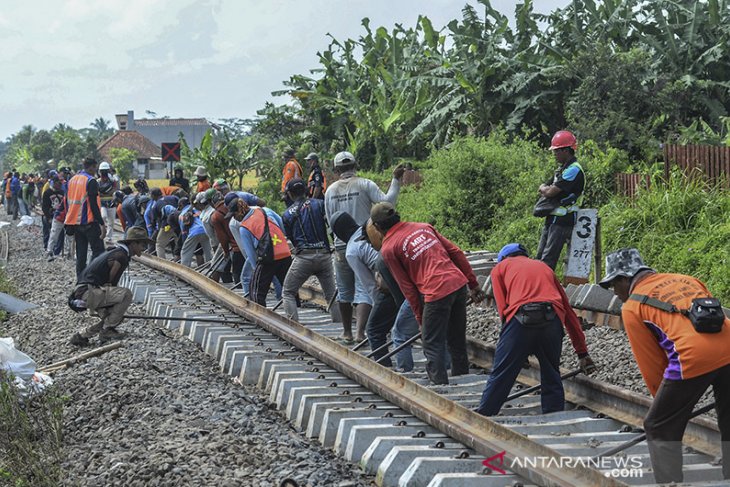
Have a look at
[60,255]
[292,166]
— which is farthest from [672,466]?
[60,255]

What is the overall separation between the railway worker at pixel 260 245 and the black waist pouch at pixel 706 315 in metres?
6.56

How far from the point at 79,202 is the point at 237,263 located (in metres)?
3.03

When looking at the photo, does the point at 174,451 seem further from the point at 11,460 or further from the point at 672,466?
the point at 672,466

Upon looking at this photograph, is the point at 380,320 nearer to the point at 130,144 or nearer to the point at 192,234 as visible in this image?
the point at 192,234

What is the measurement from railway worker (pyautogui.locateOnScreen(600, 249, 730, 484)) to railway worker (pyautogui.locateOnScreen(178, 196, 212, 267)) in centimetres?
1217

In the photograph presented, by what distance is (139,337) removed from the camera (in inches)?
438

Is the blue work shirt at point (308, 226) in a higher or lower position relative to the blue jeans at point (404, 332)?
higher

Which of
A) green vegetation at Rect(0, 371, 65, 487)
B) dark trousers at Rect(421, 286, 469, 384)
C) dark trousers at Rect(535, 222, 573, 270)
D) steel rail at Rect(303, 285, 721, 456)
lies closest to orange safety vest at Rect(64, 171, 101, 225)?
green vegetation at Rect(0, 371, 65, 487)

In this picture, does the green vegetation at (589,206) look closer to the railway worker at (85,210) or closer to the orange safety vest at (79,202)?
the railway worker at (85,210)

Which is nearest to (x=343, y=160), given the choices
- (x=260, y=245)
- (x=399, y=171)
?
(x=399, y=171)

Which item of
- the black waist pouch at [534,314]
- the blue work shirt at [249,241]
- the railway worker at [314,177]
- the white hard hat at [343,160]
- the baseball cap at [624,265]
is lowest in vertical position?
the black waist pouch at [534,314]

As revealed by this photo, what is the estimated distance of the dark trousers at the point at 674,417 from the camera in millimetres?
5281

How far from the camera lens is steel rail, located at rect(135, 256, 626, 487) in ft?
16.8

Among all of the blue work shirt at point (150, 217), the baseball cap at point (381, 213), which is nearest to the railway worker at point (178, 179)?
the blue work shirt at point (150, 217)
